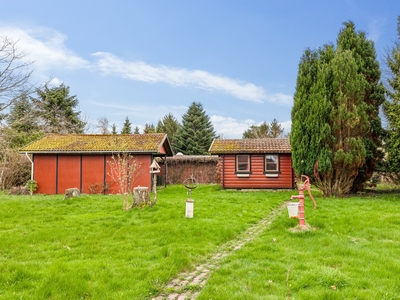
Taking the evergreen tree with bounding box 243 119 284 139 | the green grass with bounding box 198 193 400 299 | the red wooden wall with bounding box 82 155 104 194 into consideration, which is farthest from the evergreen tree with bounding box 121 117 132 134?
the green grass with bounding box 198 193 400 299

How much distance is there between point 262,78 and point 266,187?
656cm

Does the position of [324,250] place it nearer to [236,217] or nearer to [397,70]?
[236,217]

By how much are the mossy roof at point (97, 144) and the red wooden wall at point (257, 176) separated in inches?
171

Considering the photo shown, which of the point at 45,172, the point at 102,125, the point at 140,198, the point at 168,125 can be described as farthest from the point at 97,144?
the point at 168,125

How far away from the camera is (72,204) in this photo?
35.0 feet

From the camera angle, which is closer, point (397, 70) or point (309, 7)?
point (309, 7)

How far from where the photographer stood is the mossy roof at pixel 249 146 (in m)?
17.4

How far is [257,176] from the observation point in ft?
58.1

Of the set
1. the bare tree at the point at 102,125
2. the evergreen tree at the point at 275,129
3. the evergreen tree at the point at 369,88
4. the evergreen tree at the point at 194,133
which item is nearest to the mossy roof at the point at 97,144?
the evergreen tree at the point at 369,88

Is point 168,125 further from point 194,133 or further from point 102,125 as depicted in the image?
point 102,125

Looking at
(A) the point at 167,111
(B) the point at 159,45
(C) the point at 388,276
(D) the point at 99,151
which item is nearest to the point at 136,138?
(D) the point at 99,151

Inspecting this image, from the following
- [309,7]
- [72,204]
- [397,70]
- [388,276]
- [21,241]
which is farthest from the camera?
[397,70]

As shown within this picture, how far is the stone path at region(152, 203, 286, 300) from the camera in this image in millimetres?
3773

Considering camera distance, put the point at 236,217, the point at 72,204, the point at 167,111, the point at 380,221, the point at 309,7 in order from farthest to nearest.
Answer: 1. the point at 167,111
2. the point at 309,7
3. the point at 72,204
4. the point at 236,217
5. the point at 380,221
